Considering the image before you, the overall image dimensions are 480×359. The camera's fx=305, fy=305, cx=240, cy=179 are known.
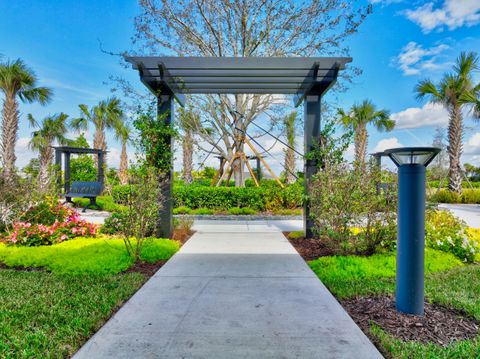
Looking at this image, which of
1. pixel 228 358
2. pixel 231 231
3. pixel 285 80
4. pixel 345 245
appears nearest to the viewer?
pixel 228 358

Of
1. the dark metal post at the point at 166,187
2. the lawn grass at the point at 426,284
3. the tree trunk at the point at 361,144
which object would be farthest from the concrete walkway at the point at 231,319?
the tree trunk at the point at 361,144

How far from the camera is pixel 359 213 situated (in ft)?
→ 13.8

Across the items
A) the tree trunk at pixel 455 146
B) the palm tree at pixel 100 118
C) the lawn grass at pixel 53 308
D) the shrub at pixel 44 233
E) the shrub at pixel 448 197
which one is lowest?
the lawn grass at pixel 53 308

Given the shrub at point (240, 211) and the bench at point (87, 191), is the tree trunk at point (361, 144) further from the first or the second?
the bench at point (87, 191)

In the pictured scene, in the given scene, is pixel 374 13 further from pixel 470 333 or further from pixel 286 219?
pixel 470 333

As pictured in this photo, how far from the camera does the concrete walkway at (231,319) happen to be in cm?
205

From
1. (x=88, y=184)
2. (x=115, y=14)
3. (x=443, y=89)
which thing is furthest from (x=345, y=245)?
(x=443, y=89)

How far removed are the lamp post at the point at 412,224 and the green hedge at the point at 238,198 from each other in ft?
23.2

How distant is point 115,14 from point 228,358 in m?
9.06

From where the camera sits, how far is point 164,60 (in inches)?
205

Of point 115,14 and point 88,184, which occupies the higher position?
point 115,14

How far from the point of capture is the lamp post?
261cm

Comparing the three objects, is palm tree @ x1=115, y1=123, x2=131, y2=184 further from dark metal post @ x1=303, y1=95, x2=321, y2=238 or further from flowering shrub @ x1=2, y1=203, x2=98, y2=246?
dark metal post @ x1=303, y1=95, x2=321, y2=238

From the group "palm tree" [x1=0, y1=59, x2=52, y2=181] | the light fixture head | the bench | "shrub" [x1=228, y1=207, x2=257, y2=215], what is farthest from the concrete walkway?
"palm tree" [x1=0, y1=59, x2=52, y2=181]
